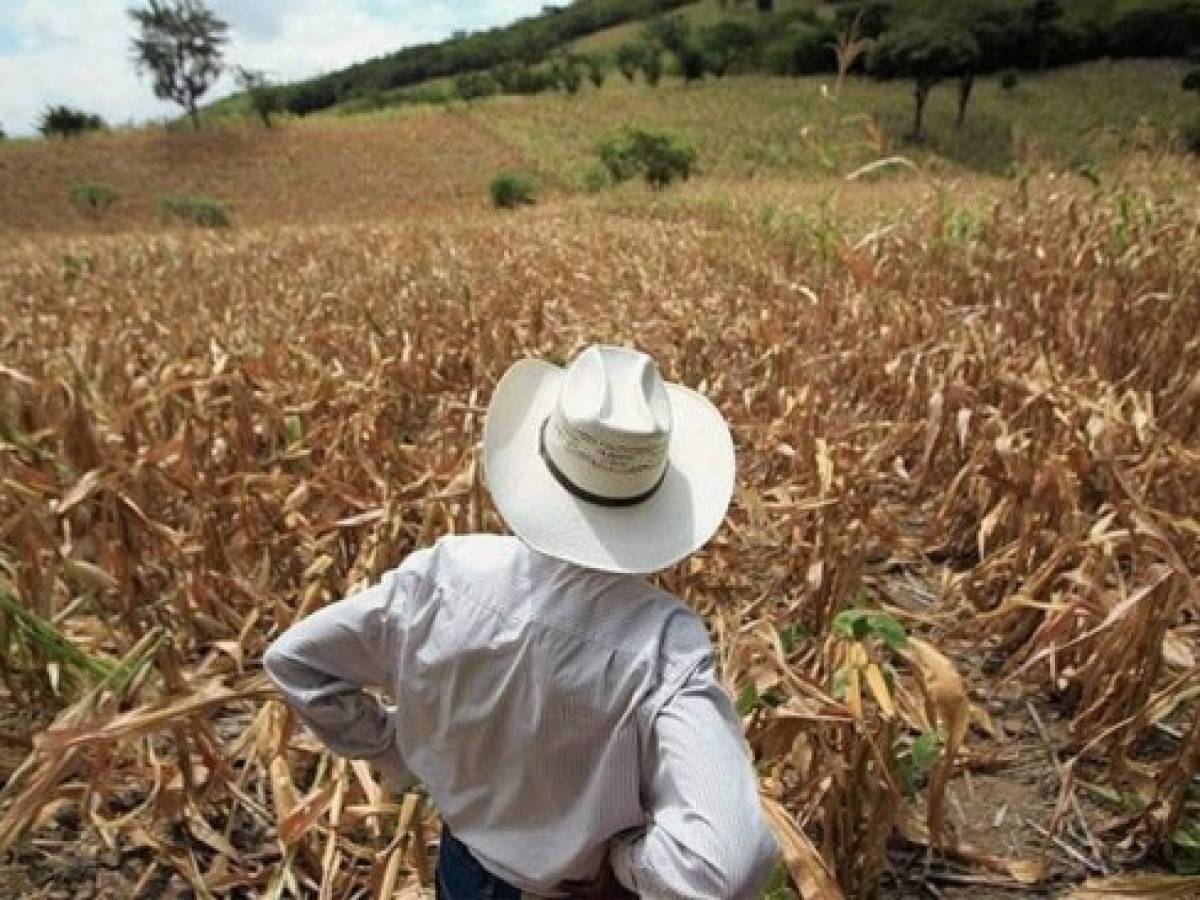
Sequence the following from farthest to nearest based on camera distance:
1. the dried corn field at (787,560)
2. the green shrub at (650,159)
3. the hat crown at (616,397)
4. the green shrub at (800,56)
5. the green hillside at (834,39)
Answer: the green shrub at (800,56) < the green hillside at (834,39) < the green shrub at (650,159) < the dried corn field at (787,560) < the hat crown at (616,397)

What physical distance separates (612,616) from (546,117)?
47759mm

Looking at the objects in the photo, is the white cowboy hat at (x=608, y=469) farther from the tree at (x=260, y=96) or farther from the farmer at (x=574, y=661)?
the tree at (x=260, y=96)

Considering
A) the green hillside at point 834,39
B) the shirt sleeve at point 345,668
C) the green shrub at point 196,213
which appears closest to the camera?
the shirt sleeve at point 345,668

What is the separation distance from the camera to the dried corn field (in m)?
1.72


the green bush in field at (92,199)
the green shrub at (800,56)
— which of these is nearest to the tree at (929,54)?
the green shrub at (800,56)

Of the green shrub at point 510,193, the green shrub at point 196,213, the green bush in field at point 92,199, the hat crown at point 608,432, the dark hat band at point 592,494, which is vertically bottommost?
the green shrub at point 510,193

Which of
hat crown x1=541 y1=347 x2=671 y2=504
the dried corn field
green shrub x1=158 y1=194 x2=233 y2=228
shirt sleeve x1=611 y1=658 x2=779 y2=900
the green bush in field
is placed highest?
Result: hat crown x1=541 y1=347 x2=671 y2=504

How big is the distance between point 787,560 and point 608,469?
1.68 metres

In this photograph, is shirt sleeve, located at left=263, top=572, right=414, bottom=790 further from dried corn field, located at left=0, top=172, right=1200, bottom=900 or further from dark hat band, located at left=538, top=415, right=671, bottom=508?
dried corn field, located at left=0, top=172, right=1200, bottom=900

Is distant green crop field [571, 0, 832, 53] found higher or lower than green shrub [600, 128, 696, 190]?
higher

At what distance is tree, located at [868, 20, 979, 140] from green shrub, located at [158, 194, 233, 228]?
102ft

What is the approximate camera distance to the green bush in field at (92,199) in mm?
31172

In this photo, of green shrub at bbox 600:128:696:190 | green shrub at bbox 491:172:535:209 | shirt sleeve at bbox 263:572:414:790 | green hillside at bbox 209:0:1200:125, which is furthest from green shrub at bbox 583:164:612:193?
shirt sleeve at bbox 263:572:414:790

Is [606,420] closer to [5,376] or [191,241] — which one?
[5,376]
